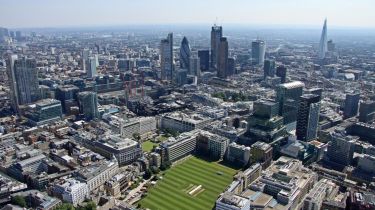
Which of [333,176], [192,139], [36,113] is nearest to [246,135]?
[192,139]

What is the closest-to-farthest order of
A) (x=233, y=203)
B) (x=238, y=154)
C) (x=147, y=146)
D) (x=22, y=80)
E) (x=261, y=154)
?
(x=233, y=203)
(x=261, y=154)
(x=238, y=154)
(x=147, y=146)
(x=22, y=80)

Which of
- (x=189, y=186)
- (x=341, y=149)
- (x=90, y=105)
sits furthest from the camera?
(x=90, y=105)

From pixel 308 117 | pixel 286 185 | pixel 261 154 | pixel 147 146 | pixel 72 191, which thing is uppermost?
pixel 308 117

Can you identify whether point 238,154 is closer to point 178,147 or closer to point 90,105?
point 178,147

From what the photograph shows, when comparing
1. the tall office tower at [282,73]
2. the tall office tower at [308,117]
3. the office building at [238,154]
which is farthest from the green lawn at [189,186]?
the tall office tower at [282,73]

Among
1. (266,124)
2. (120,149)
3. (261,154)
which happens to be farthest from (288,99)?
(120,149)

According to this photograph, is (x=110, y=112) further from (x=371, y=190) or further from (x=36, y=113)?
(x=371, y=190)
